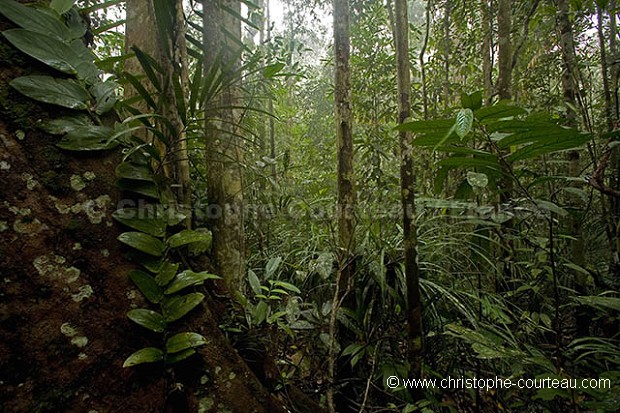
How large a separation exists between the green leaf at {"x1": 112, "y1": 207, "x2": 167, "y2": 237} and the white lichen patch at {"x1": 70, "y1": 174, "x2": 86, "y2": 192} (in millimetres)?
A: 110

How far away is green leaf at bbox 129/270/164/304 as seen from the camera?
88 centimetres

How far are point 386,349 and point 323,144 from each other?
3.26 meters

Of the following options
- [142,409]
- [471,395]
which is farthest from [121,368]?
[471,395]

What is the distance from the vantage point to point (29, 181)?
0.83 metres

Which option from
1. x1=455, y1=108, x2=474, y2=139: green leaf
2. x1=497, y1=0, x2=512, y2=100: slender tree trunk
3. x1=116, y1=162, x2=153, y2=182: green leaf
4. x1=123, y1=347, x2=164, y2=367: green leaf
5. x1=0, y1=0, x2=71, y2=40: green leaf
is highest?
x1=497, y1=0, x2=512, y2=100: slender tree trunk

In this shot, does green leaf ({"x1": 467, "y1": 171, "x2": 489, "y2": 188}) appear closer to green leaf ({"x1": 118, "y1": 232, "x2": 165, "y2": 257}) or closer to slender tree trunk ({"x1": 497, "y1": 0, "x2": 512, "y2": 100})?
green leaf ({"x1": 118, "y1": 232, "x2": 165, "y2": 257})

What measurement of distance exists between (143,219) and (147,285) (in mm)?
190

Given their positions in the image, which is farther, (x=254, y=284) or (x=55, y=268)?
(x=254, y=284)

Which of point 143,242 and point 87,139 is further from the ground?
point 87,139

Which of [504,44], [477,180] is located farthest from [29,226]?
[504,44]

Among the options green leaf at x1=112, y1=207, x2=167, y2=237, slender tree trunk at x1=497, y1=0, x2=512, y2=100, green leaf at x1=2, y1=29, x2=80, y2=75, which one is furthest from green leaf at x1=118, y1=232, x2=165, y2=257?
slender tree trunk at x1=497, y1=0, x2=512, y2=100

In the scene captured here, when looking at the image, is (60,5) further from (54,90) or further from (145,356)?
(145,356)

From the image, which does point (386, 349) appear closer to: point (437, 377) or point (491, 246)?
point (437, 377)

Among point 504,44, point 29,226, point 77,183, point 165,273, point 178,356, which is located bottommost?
point 178,356
